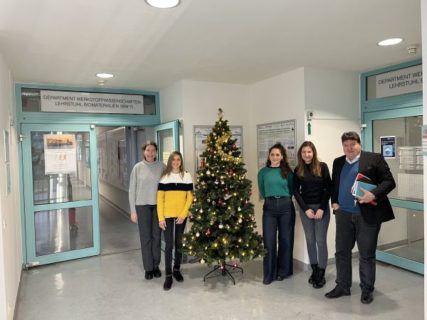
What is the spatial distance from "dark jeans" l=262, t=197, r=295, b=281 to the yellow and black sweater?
0.85 metres

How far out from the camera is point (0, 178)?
264 centimetres

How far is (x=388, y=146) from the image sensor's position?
4180mm

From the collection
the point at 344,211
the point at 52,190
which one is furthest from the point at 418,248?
the point at 52,190

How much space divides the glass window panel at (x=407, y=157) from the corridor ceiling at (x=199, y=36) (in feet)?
2.32

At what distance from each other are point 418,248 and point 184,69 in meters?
3.31

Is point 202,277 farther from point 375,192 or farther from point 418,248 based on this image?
point 418,248

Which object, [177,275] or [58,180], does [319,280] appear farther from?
[58,180]

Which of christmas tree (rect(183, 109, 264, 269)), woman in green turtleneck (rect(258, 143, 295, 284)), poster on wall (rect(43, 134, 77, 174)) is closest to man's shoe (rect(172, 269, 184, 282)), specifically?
christmas tree (rect(183, 109, 264, 269))

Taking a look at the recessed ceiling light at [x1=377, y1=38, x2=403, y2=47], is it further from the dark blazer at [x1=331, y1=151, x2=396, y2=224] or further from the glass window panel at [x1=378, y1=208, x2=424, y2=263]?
the glass window panel at [x1=378, y1=208, x2=424, y2=263]

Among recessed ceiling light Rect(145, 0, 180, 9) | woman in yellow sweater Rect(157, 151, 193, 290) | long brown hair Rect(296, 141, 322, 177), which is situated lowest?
woman in yellow sweater Rect(157, 151, 193, 290)

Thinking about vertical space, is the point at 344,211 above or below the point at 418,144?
below

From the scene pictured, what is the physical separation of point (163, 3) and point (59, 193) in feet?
10.9

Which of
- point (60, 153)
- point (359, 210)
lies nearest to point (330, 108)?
point (359, 210)

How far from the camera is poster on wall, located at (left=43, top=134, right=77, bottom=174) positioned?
4535 mm
